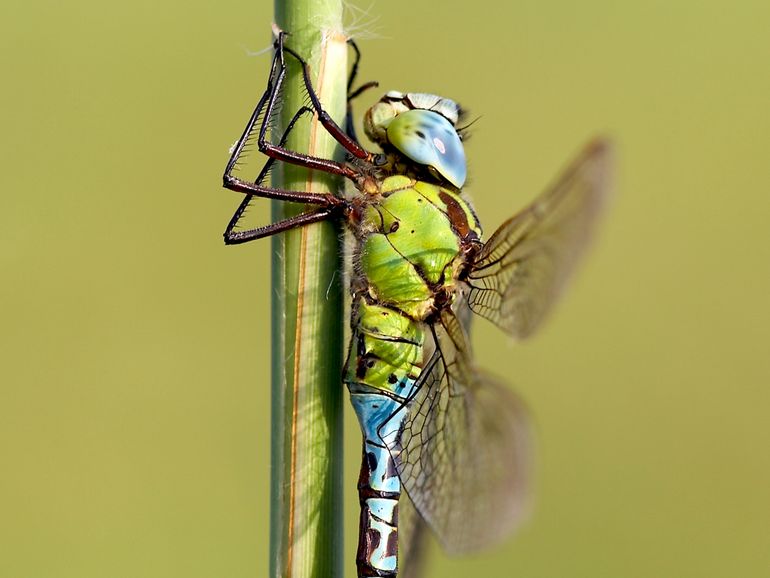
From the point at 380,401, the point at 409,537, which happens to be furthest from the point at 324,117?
the point at 409,537

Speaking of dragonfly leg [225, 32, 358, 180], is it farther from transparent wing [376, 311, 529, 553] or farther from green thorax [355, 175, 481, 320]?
transparent wing [376, 311, 529, 553]

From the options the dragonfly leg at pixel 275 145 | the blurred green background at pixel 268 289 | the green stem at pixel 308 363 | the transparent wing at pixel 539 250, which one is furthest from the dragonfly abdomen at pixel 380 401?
the blurred green background at pixel 268 289

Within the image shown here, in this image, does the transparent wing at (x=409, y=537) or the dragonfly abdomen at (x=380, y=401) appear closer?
the dragonfly abdomen at (x=380, y=401)

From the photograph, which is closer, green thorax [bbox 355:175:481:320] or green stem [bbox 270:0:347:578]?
green stem [bbox 270:0:347:578]

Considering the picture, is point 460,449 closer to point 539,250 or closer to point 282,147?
point 539,250

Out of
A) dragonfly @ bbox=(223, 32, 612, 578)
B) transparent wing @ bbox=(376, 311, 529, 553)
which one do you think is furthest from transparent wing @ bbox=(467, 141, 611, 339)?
transparent wing @ bbox=(376, 311, 529, 553)

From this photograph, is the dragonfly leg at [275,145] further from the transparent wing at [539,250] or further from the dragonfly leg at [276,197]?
the transparent wing at [539,250]
